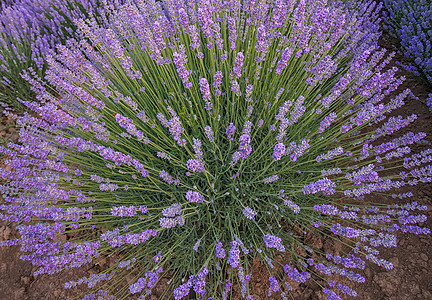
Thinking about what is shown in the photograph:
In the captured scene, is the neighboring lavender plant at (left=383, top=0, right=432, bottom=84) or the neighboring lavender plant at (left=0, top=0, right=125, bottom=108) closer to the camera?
the neighboring lavender plant at (left=383, top=0, right=432, bottom=84)

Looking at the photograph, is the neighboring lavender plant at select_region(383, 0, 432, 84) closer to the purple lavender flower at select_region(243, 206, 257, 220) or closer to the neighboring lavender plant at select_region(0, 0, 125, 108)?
the purple lavender flower at select_region(243, 206, 257, 220)

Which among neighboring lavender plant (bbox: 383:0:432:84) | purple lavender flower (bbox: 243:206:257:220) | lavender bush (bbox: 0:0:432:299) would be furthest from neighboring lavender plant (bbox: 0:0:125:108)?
neighboring lavender plant (bbox: 383:0:432:84)

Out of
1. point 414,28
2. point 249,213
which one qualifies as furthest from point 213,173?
point 414,28

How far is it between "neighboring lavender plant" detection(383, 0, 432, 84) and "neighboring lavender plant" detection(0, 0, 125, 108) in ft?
11.6

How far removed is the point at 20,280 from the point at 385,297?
9.81 ft

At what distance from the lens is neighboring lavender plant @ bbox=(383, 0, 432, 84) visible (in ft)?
9.86

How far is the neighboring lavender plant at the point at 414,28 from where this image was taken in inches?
118

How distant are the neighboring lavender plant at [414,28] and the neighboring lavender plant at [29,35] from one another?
3547 millimetres

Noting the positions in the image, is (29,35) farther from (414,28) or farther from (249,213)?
(414,28)

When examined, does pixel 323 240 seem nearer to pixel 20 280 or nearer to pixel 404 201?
pixel 404 201

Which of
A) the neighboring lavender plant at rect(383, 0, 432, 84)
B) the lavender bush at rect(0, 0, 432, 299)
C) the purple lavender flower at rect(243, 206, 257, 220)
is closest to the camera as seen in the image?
the purple lavender flower at rect(243, 206, 257, 220)

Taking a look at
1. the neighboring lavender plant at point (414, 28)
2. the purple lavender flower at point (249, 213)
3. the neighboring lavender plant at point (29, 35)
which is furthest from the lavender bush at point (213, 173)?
the neighboring lavender plant at point (29, 35)

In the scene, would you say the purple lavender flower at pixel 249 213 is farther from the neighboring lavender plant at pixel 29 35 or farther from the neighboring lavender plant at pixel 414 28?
the neighboring lavender plant at pixel 29 35

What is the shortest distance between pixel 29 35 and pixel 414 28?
5.35 meters
